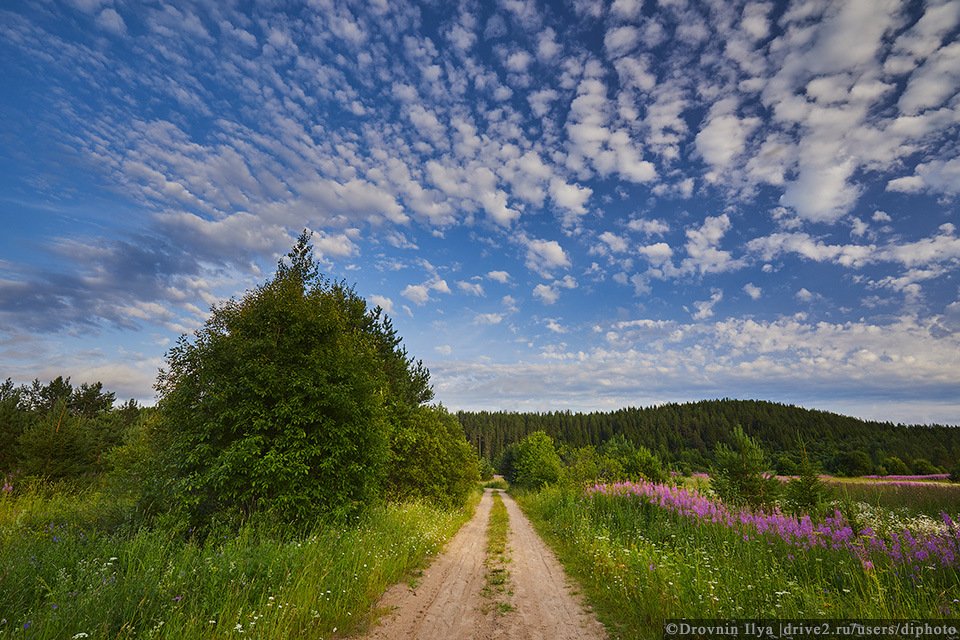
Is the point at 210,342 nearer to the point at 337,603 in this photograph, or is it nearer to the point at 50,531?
the point at 50,531

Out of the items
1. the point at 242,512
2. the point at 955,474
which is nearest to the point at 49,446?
the point at 242,512

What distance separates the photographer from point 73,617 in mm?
3422

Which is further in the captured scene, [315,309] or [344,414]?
[315,309]

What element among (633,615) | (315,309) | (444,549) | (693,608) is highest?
(315,309)

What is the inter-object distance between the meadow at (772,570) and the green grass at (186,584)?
14.2 feet

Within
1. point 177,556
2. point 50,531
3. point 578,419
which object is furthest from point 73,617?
point 578,419

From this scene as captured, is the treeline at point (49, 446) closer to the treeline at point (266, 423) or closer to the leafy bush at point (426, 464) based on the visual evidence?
the treeline at point (266, 423)

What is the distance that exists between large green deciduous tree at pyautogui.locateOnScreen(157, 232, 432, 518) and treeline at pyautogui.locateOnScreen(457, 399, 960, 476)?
47.4 m

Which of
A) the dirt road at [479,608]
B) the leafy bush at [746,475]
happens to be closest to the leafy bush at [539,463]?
the leafy bush at [746,475]

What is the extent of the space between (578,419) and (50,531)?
14878 centimetres

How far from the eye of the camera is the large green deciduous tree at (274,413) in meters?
7.98

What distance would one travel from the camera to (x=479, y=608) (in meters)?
6.23

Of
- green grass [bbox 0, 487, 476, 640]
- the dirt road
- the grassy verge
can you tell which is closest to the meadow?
the dirt road

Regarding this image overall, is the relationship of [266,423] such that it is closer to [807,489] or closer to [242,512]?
[242,512]
